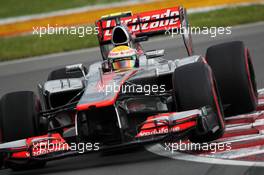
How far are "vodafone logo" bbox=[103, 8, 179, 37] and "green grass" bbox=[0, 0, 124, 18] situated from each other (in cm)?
1429

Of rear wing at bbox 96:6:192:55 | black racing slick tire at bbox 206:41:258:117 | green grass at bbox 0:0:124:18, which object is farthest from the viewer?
green grass at bbox 0:0:124:18

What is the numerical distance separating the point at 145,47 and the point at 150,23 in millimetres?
7172

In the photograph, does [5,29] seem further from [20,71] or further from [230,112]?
[230,112]

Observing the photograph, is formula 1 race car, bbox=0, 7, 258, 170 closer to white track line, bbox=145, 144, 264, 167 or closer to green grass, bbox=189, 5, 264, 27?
white track line, bbox=145, 144, 264, 167

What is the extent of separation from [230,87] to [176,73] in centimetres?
112

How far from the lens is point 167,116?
895cm

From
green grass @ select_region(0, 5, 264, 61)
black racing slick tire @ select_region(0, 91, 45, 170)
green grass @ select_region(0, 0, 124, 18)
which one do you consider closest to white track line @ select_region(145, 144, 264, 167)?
black racing slick tire @ select_region(0, 91, 45, 170)

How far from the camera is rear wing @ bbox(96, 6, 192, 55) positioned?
464 inches

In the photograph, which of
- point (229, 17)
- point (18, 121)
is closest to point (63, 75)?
point (18, 121)

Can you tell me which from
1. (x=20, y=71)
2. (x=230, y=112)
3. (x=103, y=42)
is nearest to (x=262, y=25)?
(x=20, y=71)

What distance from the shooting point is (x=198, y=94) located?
9234 mm

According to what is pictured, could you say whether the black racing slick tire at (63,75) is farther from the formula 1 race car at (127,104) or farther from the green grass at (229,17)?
the green grass at (229,17)

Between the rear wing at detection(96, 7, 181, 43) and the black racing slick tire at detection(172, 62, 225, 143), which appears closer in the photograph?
the black racing slick tire at detection(172, 62, 225, 143)

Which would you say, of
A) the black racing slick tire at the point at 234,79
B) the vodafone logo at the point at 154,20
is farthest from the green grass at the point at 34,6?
the black racing slick tire at the point at 234,79
